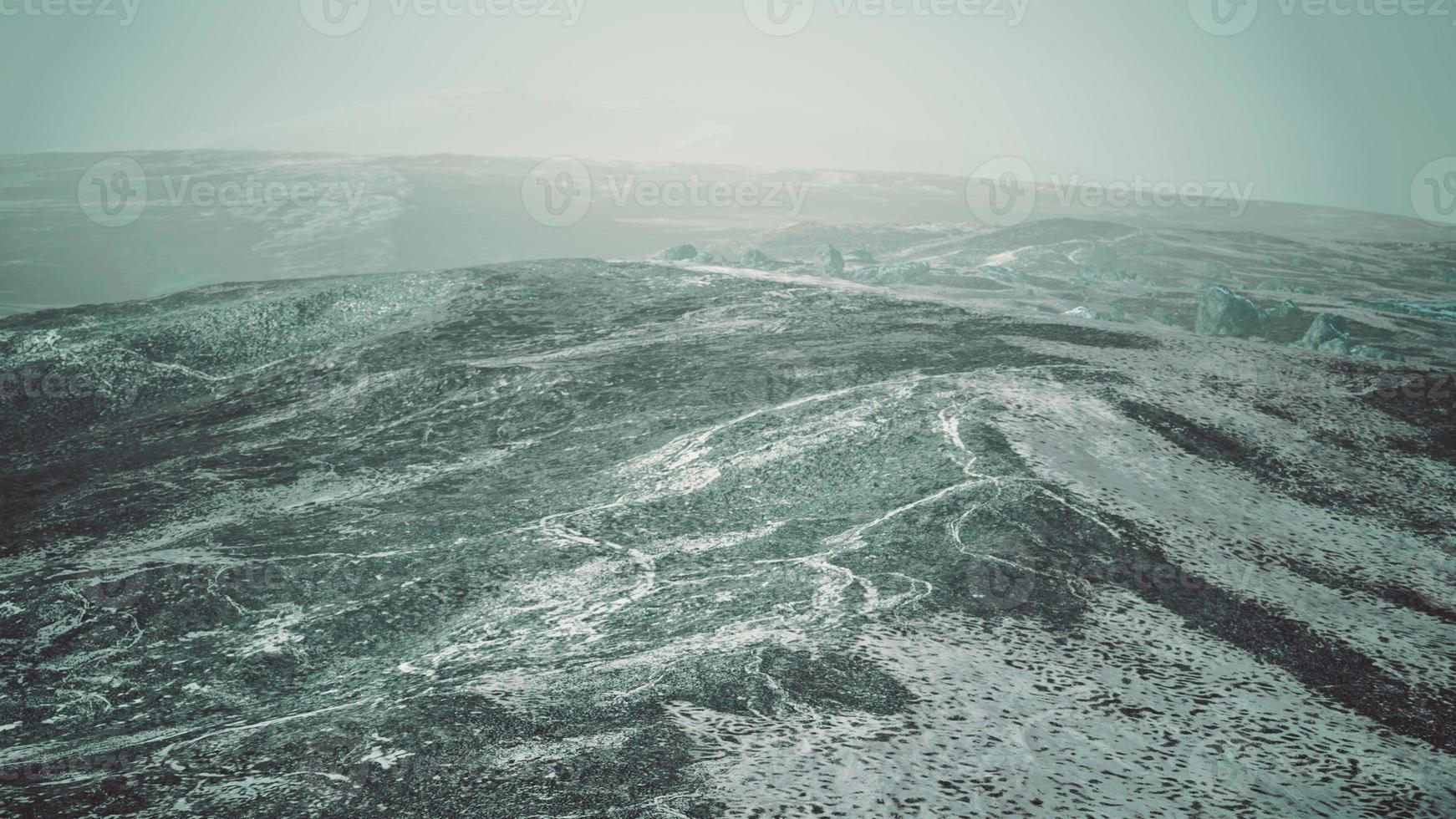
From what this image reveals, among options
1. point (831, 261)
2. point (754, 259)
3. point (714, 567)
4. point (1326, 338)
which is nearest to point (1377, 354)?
point (1326, 338)

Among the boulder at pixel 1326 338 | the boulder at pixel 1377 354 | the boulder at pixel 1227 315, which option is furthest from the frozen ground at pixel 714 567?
the boulder at pixel 1227 315

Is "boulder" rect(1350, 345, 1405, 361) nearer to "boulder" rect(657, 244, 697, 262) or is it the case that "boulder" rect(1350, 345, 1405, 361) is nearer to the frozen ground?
the frozen ground

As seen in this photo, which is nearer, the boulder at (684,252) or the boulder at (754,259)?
the boulder at (754,259)

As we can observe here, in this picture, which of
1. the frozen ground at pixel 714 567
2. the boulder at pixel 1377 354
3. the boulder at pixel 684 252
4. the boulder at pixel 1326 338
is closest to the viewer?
the frozen ground at pixel 714 567

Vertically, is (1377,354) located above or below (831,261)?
Answer: below

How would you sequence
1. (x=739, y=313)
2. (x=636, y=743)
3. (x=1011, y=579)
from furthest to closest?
1. (x=739, y=313)
2. (x=1011, y=579)
3. (x=636, y=743)

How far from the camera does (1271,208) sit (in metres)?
70.8

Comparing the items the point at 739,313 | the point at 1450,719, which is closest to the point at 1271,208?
the point at 739,313

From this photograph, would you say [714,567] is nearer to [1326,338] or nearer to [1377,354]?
[1377,354]

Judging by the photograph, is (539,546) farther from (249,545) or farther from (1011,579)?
(1011,579)

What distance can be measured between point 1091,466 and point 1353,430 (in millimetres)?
3178

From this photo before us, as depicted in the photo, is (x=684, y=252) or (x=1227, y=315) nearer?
(x=1227, y=315)

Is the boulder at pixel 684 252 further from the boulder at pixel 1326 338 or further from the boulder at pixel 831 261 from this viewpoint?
the boulder at pixel 1326 338

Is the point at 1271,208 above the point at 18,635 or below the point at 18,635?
above
